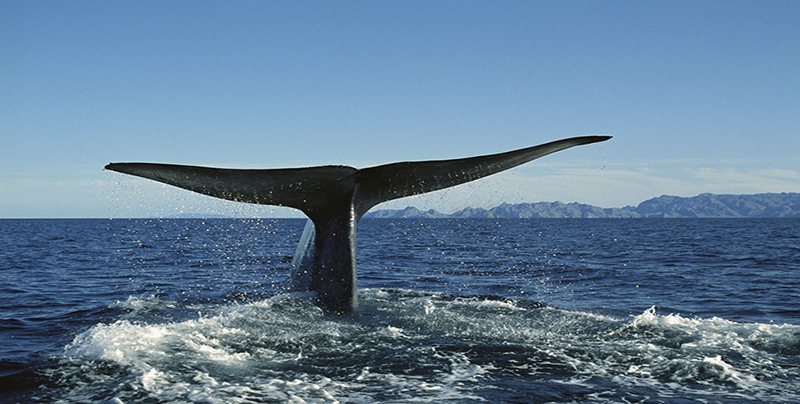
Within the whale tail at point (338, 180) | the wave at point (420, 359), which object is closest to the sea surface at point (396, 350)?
the wave at point (420, 359)

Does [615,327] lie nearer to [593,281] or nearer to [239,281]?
[593,281]

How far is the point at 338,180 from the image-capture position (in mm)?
6137

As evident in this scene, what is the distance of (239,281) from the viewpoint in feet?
43.0

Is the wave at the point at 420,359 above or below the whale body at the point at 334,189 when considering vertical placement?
below

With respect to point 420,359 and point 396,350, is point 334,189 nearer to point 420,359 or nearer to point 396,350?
point 396,350

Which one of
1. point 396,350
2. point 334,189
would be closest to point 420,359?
point 396,350

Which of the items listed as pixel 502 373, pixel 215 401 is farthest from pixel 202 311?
pixel 502 373

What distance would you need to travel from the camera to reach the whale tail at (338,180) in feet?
16.5

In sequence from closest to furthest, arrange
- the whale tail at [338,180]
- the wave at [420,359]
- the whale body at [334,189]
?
the wave at [420,359] < the whale tail at [338,180] < the whale body at [334,189]

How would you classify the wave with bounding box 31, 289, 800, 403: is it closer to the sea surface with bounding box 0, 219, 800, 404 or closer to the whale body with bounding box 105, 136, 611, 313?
the sea surface with bounding box 0, 219, 800, 404

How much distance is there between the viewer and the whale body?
520 cm

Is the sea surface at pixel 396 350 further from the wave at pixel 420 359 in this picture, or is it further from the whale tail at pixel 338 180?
the whale tail at pixel 338 180

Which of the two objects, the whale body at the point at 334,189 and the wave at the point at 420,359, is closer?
the wave at the point at 420,359

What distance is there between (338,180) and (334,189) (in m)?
0.13
